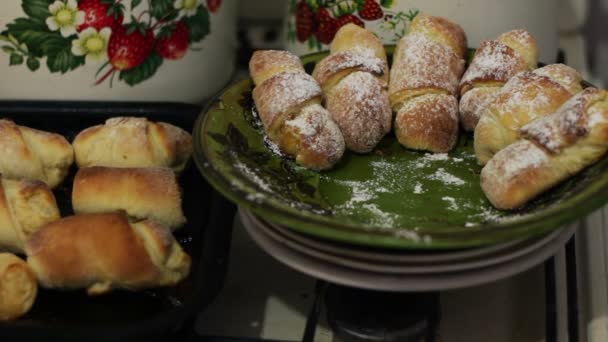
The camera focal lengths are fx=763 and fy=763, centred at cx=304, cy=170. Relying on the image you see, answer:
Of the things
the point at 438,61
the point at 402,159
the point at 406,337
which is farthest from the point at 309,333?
the point at 438,61

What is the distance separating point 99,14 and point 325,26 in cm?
24

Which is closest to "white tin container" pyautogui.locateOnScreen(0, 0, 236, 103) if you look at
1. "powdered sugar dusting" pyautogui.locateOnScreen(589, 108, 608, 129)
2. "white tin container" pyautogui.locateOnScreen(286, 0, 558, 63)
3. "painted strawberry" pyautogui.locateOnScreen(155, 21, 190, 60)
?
"painted strawberry" pyautogui.locateOnScreen(155, 21, 190, 60)

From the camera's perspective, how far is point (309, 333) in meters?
0.60

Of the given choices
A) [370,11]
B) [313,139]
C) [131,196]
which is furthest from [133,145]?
[370,11]

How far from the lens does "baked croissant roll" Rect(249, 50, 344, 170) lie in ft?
2.25

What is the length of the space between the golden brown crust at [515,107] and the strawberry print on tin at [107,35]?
34cm

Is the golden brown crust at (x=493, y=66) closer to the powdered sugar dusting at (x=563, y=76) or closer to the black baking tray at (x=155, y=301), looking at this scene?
the powdered sugar dusting at (x=563, y=76)

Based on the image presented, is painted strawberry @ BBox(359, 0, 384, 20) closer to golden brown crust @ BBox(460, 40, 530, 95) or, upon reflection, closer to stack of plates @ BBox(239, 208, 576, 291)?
golden brown crust @ BBox(460, 40, 530, 95)

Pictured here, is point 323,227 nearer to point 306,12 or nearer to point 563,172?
point 563,172

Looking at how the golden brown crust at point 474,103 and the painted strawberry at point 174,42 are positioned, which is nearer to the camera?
the golden brown crust at point 474,103

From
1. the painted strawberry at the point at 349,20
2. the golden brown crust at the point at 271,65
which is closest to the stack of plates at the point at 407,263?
the golden brown crust at the point at 271,65

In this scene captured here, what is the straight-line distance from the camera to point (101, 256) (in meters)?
0.61

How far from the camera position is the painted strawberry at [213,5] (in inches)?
33.3

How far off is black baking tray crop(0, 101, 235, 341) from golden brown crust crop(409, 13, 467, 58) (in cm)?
27
